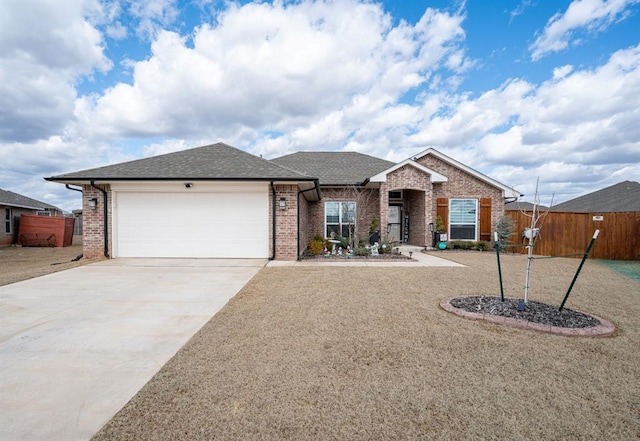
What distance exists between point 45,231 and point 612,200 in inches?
1371

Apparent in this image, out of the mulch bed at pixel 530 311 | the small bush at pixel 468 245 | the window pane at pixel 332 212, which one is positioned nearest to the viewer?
the mulch bed at pixel 530 311

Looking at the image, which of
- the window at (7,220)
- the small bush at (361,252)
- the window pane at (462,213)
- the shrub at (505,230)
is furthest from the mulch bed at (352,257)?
the window at (7,220)

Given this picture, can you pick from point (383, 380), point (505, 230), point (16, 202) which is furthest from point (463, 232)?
point (16, 202)

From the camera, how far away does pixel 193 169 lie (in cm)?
1059

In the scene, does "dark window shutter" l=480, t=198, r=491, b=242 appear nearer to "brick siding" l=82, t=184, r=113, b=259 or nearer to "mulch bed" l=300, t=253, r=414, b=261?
"mulch bed" l=300, t=253, r=414, b=261

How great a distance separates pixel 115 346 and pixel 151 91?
12433 mm

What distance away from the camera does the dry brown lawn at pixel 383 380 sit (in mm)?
2145

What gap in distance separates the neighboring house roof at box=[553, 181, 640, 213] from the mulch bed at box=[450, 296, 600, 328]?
17.5 meters

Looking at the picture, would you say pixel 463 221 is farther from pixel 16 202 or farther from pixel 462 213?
pixel 16 202

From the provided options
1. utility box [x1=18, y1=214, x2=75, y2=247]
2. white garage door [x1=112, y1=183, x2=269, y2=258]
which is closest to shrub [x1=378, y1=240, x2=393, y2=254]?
white garage door [x1=112, y1=183, x2=269, y2=258]

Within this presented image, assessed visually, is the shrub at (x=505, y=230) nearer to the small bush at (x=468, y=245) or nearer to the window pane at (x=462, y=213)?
the small bush at (x=468, y=245)

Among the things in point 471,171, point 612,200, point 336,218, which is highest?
point 471,171

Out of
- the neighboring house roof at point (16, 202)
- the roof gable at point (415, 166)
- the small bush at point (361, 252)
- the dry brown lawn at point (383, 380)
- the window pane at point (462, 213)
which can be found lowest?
the dry brown lawn at point (383, 380)

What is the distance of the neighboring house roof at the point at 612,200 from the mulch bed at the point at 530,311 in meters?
17.5
